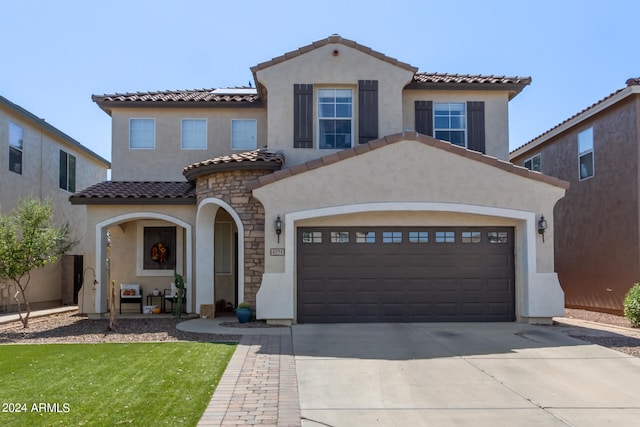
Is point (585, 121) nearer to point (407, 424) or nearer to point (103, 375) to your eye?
point (407, 424)

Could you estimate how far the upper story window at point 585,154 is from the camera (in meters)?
18.6

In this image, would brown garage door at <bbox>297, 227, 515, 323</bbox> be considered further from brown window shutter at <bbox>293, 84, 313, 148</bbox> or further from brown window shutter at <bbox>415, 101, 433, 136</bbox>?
brown window shutter at <bbox>415, 101, 433, 136</bbox>

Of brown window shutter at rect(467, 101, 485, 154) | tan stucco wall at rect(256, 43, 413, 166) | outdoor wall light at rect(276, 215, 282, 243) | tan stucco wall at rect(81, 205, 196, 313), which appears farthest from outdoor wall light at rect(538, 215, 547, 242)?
tan stucco wall at rect(81, 205, 196, 313)

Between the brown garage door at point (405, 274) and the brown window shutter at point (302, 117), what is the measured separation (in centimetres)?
312

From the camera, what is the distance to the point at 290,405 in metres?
6.89

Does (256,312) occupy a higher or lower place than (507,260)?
lower

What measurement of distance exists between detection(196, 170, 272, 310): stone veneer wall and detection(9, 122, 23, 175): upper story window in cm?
881

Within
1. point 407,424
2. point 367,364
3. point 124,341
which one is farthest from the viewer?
point 124,341

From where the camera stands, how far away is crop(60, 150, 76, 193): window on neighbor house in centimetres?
2303

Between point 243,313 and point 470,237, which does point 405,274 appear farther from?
Result: point 243,313

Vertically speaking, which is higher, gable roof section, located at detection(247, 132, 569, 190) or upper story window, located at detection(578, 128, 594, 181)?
upper story window, located at detection(578, 128, 594, 181)

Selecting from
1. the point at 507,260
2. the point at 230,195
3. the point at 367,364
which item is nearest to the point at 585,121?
the point at 507,260

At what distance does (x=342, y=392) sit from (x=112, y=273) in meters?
11.8

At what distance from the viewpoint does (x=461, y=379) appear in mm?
8203
